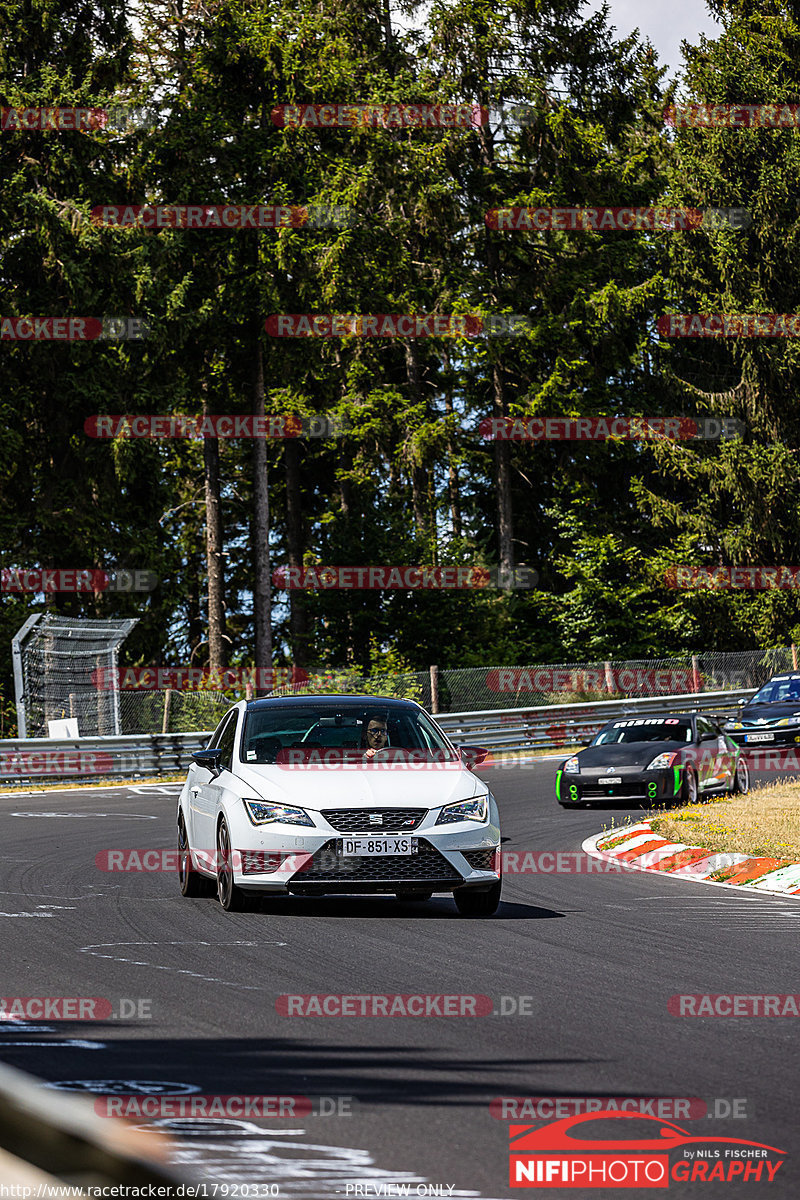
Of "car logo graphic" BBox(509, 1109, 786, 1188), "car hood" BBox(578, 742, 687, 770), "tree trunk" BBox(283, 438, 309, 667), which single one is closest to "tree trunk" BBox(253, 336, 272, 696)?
"tree trunk" BBox(283, 438, 309, 667)

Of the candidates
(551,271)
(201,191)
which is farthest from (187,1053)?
(551,271)

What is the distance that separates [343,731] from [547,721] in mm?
20837

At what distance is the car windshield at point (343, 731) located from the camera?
38.3 ft

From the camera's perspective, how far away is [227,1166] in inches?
185

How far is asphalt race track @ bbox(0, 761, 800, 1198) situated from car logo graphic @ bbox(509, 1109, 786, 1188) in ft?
0.21

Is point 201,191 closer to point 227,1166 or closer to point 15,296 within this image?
point 15,296

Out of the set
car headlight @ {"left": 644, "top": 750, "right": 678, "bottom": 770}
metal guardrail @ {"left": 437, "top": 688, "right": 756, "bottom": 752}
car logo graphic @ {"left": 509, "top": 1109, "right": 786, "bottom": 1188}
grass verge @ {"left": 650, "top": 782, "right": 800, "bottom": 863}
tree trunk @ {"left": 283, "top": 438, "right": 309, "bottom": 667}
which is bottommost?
metal guardrail @ {"left": 437, "top": 688, "right": 756, "bottom": 752}

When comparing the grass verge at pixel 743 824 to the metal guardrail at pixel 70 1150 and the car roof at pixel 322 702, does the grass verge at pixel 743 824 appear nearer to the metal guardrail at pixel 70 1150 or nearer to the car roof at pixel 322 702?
the car roof at pixel 322 702

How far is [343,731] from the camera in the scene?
11.8 metres

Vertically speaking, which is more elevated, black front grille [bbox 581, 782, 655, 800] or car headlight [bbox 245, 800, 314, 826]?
car headlight [bbox 245, 800, 314, 826]

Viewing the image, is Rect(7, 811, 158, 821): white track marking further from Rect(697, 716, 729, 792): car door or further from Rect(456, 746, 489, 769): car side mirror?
Rect(456, 746, 489, 769): car side mirror

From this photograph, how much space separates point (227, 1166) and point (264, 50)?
1600 inches

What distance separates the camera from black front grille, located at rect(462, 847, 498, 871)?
420 inches

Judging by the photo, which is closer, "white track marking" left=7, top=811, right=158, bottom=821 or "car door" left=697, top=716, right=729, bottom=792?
"car door" left=697, top=716, right=729, bottom=792
